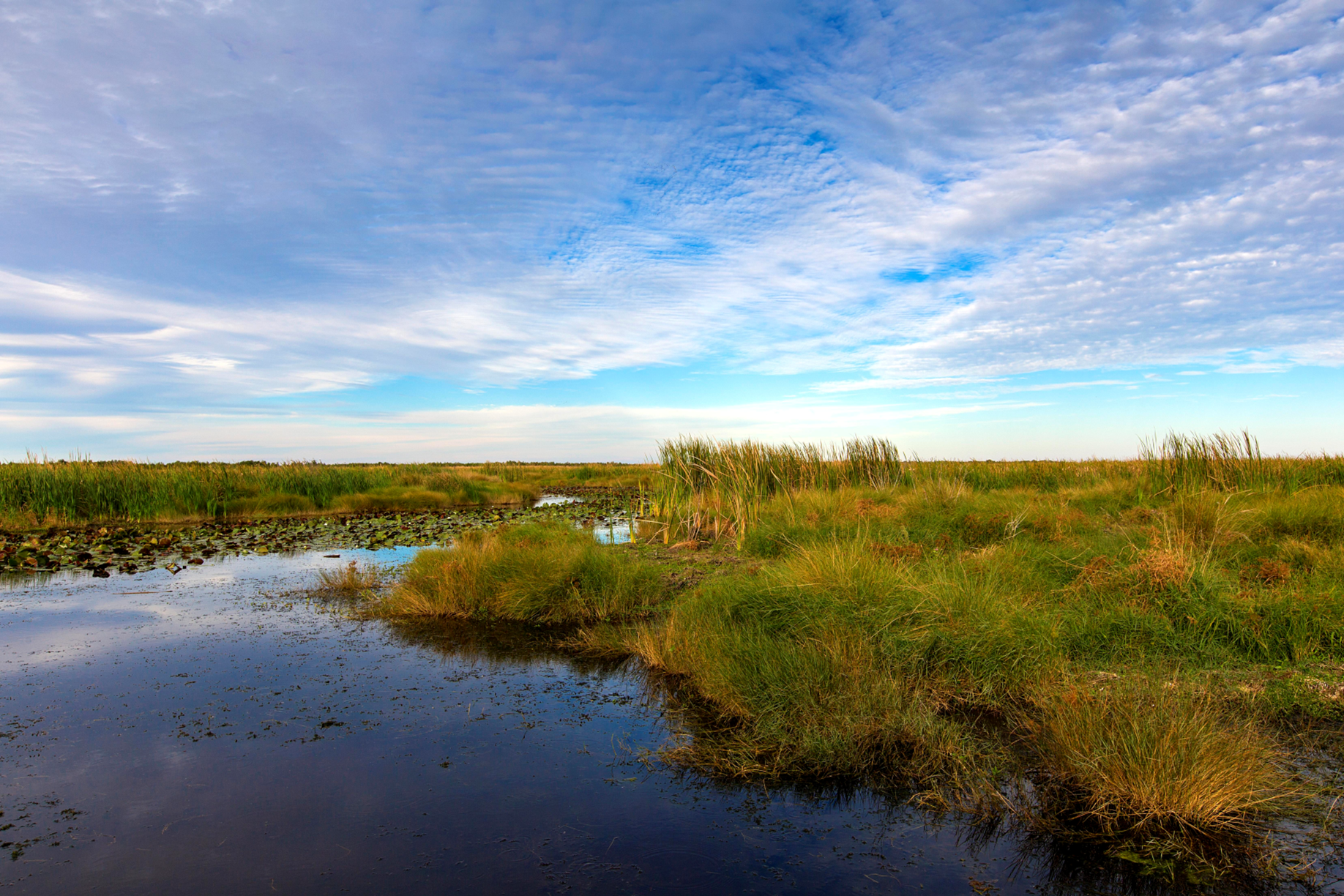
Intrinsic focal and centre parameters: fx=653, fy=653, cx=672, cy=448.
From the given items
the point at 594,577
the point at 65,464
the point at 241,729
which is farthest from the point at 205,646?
the point at 65,464

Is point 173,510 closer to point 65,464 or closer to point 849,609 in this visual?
point 65,464

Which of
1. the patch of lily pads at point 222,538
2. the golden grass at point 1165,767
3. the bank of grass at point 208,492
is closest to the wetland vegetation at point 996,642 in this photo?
the golden grass at point 1165,767

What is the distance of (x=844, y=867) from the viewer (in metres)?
3.26

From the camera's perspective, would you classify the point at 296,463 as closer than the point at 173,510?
No

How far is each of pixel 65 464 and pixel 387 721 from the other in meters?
25.1

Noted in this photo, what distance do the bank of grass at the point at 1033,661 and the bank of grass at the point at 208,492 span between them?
15762 millimetres

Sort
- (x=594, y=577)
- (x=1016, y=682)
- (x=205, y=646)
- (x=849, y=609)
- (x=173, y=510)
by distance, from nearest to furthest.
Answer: (x=1016, y=682)
(x=849, y=609)
(x=205, y=646)
(x=594, y=577)
(x=173, y=510)

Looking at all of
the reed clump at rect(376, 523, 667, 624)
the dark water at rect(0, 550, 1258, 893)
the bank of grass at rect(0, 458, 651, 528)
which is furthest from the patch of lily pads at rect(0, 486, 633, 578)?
the dark water at rect(0, 550, 1258, 893)

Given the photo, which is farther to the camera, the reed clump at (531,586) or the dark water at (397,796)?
the reed clump at (531,586)

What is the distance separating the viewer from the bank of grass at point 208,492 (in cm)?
1823

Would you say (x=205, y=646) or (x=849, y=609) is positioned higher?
(x=849, y=609)

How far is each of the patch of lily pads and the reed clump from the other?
3.72 metres

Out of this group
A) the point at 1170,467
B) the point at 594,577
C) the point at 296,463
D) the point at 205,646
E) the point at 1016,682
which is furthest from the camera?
the point at 296,463

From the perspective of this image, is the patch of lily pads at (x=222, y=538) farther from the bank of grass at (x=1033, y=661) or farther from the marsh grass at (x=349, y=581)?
the bank of grass at (x=1033, y=661)
